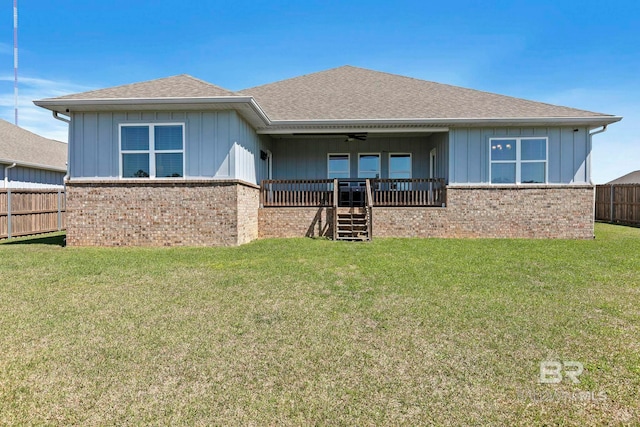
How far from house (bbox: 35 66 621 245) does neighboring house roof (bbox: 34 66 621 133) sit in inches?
2.2

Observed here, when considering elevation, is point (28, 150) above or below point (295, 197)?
above

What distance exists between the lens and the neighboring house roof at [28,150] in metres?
15.3

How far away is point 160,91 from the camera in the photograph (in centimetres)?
945

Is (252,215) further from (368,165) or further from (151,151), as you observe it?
(368,165)

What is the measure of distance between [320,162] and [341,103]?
245 cm

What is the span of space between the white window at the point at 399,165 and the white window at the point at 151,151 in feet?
26.7

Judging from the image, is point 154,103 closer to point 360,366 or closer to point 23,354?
point 23,354

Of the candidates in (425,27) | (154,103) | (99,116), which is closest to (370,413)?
(154,103)

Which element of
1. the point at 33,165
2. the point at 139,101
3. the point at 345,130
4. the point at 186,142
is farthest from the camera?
the point at 33,165

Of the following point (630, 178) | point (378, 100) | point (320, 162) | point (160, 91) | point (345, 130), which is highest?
point (378, 100)

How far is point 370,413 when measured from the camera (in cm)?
226

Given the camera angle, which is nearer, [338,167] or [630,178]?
[338,167]

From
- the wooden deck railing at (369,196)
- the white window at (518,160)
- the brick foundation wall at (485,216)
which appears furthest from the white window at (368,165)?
the white window at (518,160)

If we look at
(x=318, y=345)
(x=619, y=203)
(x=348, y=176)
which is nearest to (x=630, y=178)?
(x=619, y=203)
